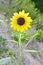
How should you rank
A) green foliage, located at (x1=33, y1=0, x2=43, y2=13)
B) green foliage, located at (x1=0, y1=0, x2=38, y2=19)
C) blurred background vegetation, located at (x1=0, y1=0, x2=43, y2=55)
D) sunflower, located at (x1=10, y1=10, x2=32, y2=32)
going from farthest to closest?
green foliage, located at (x1=33, y1=0, x2=43, y2=13), green foliage, located at (x1=0, y1=0, x2=38, y2=19), blurred background vegetation, located at (x1=0, y1=0, x2=43, y2=55), sunflower, located at (x1=10, y1=10, x2=32, y2=32)

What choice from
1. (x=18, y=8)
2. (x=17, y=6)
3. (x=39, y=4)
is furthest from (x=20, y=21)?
(x=39, y=4)

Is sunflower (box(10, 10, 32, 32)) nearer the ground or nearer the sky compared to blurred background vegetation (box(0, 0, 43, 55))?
nearer the ground

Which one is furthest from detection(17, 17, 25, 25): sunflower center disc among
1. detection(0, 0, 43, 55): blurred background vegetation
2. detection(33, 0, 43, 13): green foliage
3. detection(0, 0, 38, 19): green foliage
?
detection(33, 0, 43, 13): green foliage

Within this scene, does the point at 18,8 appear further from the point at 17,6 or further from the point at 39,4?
the point at 39,4

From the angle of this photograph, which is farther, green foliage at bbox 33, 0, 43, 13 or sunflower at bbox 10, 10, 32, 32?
green foliage at bbox 33, 0, 43, 13

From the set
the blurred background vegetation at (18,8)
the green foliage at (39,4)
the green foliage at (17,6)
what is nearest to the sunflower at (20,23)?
the blurred background vegetation at (18,8)

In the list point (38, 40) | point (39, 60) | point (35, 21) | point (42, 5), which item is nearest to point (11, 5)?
point (35, 21)

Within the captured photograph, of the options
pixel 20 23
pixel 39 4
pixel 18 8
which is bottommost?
pixel 20 23

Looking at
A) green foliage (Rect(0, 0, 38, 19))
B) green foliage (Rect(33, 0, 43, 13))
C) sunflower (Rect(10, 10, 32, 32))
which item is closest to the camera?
sunflower (Rect(10, 10, 32, 32))

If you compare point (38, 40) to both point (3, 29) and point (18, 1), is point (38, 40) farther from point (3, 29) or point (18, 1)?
point (18, 1)

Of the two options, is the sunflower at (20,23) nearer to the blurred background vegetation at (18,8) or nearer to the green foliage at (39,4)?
the blurred background vegetation at (18,8)

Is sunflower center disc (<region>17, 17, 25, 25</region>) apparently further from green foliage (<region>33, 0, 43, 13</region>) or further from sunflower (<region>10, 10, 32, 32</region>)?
green foliage (<region>33, 0, 43, 13</region>)
